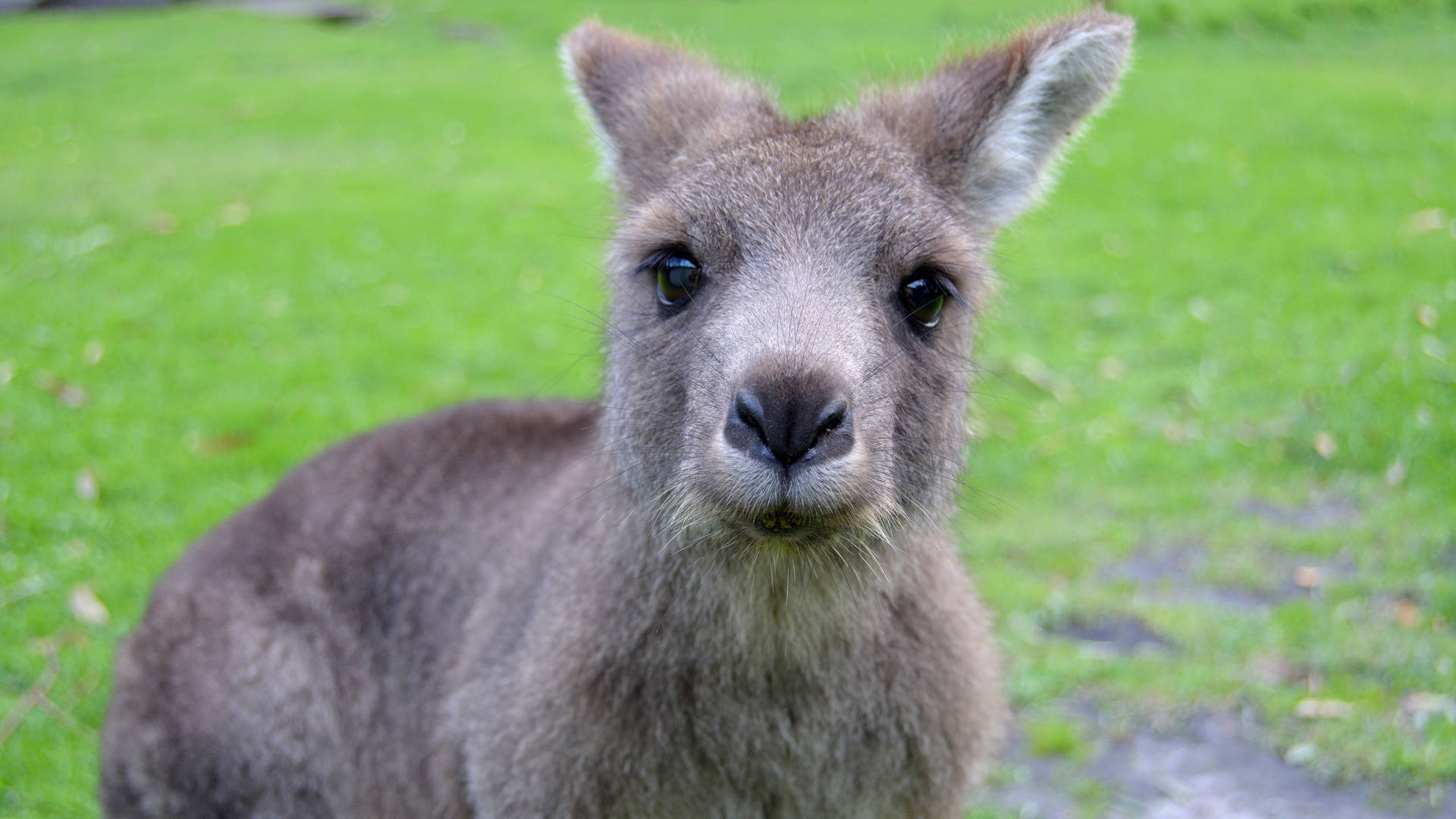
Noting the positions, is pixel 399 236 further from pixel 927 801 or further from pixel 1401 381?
pixel 927 801

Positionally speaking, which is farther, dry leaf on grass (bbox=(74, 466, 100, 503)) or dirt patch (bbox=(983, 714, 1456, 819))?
dry leaf on grass (bbox=(74, 466, 100, 503))

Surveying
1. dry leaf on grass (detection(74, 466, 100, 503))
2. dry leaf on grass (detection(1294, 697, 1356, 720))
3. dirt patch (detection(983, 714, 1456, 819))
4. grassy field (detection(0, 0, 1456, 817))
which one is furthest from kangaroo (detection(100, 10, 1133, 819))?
dry leaf on grass (detection(74, 466, 100, 503))

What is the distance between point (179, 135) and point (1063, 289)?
13084 millimetres

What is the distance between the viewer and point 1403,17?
22.8 m

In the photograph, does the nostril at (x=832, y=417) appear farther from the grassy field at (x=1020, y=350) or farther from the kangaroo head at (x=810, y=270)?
the grassy field at (x=1020, y=350)

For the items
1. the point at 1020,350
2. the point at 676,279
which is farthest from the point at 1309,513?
the point at 676,279

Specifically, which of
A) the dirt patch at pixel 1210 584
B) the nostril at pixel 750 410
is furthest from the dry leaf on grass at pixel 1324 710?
the nostril at pixel 750 410

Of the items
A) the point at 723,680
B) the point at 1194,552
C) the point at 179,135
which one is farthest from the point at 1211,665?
the point at 179,135

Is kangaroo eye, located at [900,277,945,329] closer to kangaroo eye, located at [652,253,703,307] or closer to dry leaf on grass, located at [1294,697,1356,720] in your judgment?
kangaroo eye, located at [652,253,703,307]

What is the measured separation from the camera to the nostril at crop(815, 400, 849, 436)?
109 inches

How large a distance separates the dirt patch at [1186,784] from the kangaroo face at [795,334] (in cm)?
207

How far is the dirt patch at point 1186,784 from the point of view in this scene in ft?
15.5

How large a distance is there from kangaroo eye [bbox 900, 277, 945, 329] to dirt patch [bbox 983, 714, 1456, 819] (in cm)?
244

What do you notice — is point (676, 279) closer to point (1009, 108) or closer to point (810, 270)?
point (810, 270)
